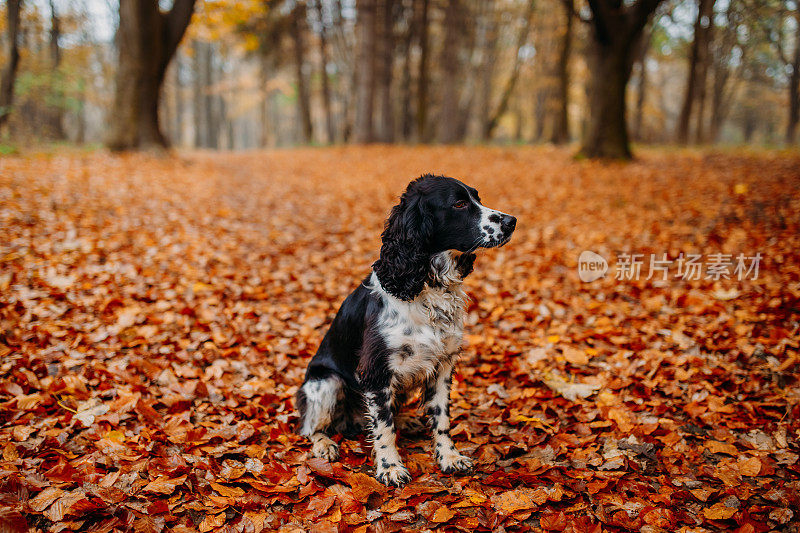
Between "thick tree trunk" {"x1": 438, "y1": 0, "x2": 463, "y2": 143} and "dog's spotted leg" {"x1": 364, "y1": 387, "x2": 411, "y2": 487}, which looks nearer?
"dog's spotted leg" {"x1": 364, "y1": 387, "x2": 411, "y2": 487}

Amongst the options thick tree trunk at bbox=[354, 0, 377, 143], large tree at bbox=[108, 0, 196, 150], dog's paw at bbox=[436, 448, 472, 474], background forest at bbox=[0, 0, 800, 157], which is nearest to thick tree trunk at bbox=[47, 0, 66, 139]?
background forest at bbox=[0, 0, 800, 157]

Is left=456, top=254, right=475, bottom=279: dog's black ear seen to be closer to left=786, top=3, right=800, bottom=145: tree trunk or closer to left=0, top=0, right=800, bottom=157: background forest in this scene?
left=0, top=0, right=800, bottom=157: background forest

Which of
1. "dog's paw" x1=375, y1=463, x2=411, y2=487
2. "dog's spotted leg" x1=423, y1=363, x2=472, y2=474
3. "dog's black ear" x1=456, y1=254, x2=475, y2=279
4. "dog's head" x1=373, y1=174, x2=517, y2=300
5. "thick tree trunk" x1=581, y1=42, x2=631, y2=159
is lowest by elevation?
"dog's paw" x1=375, y1=463, x2=411, y2=487

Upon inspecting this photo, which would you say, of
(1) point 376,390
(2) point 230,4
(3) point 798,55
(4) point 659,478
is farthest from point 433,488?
(3) point 798,55

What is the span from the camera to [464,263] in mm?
3133

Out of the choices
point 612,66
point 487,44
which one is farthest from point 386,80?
point 612,66

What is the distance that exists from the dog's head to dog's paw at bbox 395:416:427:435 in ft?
4.25

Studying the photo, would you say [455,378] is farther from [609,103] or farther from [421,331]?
[609,103]

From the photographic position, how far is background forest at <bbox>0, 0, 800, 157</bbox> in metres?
13.2

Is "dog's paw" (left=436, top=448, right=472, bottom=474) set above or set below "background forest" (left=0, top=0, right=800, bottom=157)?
below

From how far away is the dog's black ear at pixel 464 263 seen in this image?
122 inches

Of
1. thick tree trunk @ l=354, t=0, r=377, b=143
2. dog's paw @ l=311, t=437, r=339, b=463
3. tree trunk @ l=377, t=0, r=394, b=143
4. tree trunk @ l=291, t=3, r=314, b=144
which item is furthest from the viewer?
tree trunk @ l=291, t=3, r=314, b=144

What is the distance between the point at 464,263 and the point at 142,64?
14222 mm

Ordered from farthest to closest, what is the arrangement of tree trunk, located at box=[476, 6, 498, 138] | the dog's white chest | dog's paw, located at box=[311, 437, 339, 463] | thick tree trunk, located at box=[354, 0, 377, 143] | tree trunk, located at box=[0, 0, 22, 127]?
1. tree trunk, located at box=[476, 6, 498, 138]
2. thick tree trunk, located at box=[354, 0, 377, 143]
3. tree trunk, located at box=[0, 0, 22, 127]
4. dog's paw, located at box=[311, 437, 339, 463]
5. the dog's white chest
